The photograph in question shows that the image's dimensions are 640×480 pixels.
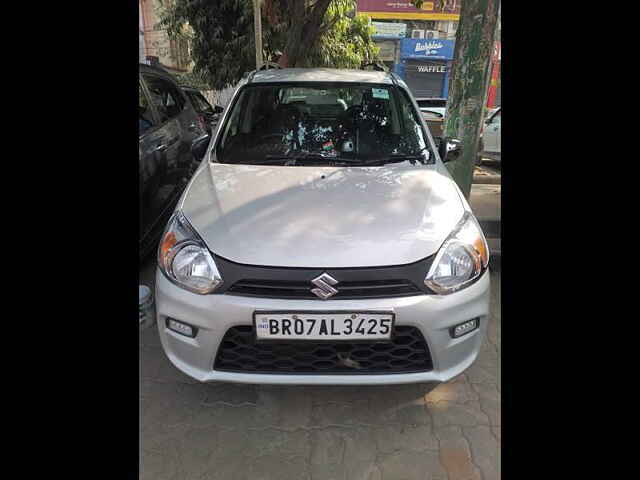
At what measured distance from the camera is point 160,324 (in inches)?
79.6

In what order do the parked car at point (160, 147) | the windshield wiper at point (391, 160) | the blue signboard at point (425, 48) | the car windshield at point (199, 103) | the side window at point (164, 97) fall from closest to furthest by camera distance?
the windshield wiper at point (391, 160)
the parked car at point (160, 147)
the side window at point (164, 97)
the car windshield at point (199, 103)
the blue signboard at point (425, 48)

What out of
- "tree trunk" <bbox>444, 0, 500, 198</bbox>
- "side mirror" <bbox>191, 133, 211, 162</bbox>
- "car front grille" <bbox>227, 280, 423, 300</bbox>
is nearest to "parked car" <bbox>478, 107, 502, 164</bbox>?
"tree trunk" <bbox>444, 0, 500, 198</bbox>

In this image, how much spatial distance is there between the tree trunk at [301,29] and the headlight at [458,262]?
229 inches

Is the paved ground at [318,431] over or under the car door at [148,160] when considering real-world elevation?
under

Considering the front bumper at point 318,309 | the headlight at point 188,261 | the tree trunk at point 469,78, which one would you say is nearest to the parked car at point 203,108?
the tree trunk at point 469,78

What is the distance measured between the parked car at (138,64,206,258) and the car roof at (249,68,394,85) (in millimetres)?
1097

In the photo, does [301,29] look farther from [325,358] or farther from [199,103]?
[325,358]

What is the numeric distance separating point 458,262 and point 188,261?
3.92ft

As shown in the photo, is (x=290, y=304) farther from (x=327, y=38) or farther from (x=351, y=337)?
(x=327, y=38)

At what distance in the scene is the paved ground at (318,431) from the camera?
75.5 inches

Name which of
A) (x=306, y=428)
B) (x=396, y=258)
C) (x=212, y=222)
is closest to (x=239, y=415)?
(x=306, y=428)

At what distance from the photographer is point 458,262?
6.37 feet

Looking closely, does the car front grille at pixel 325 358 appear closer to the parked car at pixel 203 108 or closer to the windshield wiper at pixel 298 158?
the windshield wiper at pixel 298 158

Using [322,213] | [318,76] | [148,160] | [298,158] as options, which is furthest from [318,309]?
[148,160]
